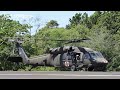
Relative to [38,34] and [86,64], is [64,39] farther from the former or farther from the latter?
[86,64]

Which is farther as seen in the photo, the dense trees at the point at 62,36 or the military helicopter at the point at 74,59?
the dense trees at the point at 62,36

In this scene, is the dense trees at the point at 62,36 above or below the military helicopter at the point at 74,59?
above

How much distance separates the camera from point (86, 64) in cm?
1380

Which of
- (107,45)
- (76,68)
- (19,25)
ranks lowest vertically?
(76,68)

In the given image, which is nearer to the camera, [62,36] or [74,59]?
[74,59]

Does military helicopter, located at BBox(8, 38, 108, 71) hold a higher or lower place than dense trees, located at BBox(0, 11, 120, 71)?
lower

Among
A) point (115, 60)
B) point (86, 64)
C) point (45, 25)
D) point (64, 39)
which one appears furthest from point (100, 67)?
point (45, 25)

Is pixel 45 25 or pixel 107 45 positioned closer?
pixel 107 45

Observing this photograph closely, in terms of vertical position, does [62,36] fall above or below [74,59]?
above

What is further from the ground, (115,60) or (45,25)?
(45,25)

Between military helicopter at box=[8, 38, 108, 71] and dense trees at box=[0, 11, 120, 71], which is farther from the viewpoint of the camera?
dense trees at box=[0, 11, 120, 71]
